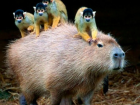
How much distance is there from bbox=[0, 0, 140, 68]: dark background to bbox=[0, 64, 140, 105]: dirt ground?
3.52ft

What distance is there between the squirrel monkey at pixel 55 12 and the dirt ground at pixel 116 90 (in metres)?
1.90

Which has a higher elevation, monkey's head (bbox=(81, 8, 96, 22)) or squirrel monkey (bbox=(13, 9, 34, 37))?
monkey's head (bbox=(81, 8, 96, 22))

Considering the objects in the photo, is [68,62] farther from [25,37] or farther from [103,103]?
[103,103]

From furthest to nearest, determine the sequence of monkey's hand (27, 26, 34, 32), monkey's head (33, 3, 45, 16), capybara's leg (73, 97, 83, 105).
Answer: capybara's leg (73, 97, 83, 105) < monkey's hand (27, 26, 34, 32) < monkey's head (33, 3, 45, 16)

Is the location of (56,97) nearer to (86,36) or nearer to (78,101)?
(86,36)

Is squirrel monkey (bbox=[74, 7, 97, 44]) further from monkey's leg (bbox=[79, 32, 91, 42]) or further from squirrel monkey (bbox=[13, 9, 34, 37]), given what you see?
squirrel monkey (bbox=[13, 9, 34, 37])

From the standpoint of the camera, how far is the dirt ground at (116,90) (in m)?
7.32

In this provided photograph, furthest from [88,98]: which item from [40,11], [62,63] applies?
[40,11]

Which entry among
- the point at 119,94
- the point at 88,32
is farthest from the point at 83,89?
the point at 119,94

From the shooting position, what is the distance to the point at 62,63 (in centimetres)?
539

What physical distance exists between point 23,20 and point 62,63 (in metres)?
0.95

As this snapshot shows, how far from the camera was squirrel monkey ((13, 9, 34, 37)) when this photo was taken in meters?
5.73

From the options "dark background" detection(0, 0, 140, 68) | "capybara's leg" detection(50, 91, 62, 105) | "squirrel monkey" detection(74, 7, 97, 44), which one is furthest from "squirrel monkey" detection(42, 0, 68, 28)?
"dark background" detection(0, 0, 140, 68)

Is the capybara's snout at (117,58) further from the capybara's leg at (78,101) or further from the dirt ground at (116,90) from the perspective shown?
the dirt ground at (116,90)
